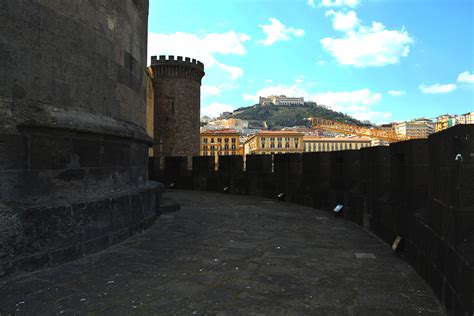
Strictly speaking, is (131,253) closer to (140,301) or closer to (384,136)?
(140,301)

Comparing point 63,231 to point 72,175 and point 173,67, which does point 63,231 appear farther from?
point 173,67

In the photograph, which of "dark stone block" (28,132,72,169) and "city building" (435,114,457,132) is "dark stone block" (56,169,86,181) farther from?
"city building" (435,114,457,132)

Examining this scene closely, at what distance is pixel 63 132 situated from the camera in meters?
4.02

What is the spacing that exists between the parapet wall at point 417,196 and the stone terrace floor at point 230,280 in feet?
0.87

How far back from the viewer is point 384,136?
76000 mm

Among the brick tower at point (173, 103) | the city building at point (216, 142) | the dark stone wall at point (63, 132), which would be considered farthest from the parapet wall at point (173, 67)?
the city building at point (216, 142)

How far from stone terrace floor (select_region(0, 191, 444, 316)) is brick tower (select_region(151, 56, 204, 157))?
1129 inches

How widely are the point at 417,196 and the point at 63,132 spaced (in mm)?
3860

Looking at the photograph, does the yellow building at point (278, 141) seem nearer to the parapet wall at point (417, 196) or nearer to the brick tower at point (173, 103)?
the brick tower at point (173, 103)

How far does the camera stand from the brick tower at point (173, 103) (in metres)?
32.8

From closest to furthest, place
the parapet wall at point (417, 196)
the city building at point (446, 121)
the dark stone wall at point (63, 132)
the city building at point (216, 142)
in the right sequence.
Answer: the parapet wall at point (417, 196)
the dark stone wall at point (63, 132)
the city building at point (446, 121)
the city building at point (216, 142)

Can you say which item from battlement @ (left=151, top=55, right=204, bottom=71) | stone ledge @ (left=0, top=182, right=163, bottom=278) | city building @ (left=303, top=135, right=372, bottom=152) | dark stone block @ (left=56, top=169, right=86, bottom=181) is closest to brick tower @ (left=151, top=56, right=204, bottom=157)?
battlement @ (left=151, top=55, right=204, bottom=71)

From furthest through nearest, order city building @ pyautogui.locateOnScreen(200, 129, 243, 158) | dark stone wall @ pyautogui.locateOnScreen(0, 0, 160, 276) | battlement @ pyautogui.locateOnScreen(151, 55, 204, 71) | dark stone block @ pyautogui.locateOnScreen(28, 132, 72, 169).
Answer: city building @ pyautogui.locateOnScreen(200, 129, 243, 158)
battlement @ pyautogui.locateOnScreen(151, 55, 204, 71)
dark stone block @ pyautogui.locateOnScreen(28, 132, 72, 169)
dark stone wall @ pyautogui.locateOnScreen(0, 0, 160, 276)

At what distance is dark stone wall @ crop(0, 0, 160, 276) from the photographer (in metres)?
3.49
